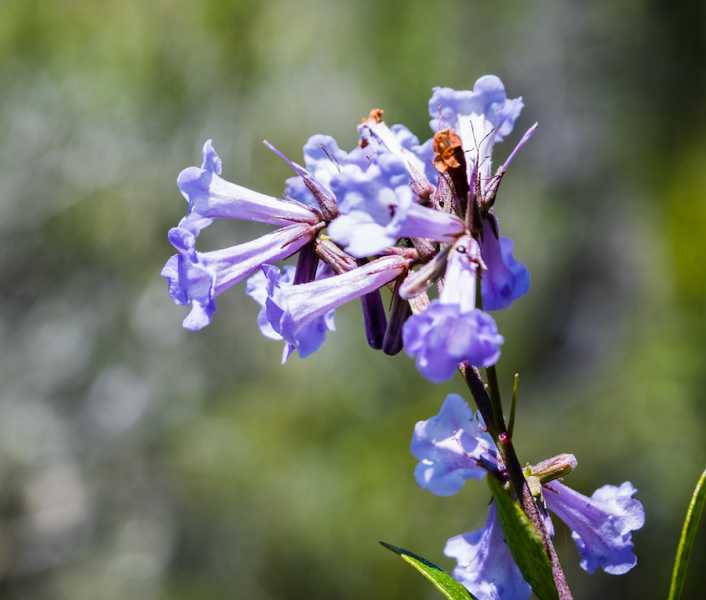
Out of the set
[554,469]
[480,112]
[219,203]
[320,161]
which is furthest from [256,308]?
[554,469]

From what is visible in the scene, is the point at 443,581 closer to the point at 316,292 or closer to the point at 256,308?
the point at 316,292

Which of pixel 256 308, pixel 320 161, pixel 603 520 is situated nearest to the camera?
pixel 603 520

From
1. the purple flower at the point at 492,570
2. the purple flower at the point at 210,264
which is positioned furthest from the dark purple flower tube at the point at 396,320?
the purple flower at the point at 492,570

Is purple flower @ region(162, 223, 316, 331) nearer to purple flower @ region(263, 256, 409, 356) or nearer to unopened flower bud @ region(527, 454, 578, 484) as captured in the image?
purple flower @ region(263, 256, 409, 356)

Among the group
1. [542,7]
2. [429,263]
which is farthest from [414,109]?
[429,263]

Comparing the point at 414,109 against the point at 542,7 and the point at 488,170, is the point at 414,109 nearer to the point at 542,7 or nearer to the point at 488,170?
the point at 542,7
